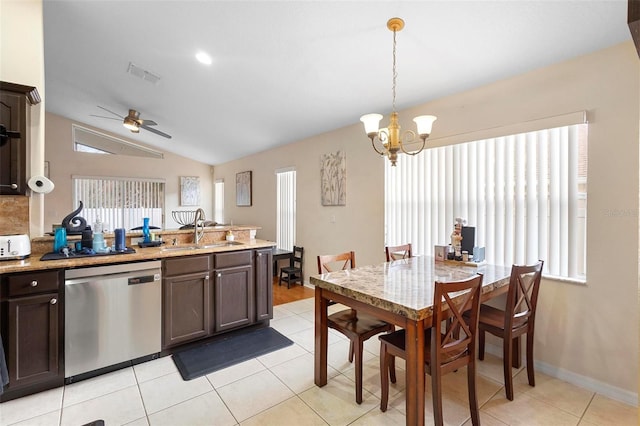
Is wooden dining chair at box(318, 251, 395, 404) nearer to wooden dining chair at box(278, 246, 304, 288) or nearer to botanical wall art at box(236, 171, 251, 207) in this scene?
wooden dining chair at box(278, 246, 304, 288)

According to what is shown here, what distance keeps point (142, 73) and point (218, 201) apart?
4815 millimetres

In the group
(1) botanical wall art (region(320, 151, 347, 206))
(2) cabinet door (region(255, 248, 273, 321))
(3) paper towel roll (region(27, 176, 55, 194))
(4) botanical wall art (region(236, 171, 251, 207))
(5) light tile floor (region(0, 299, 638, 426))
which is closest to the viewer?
(5) light tile floor (region(0, 299, 638, 426))

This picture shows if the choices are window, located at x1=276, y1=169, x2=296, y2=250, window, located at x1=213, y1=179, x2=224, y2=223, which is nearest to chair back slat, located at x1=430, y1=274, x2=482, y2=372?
window, located at x1=276, y1=169, x2=296, y2=250

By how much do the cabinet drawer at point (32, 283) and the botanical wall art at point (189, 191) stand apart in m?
5.88

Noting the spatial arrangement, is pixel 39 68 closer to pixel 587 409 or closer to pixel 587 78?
pixel 587 78

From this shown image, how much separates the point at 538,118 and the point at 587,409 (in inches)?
85.5

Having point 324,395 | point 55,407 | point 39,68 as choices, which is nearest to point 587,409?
point 324,395

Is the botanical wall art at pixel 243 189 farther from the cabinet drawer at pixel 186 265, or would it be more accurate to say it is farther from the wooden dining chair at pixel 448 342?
the wooden dining chair at pixel 448 342

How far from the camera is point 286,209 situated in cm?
538

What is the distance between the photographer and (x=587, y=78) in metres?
2.16

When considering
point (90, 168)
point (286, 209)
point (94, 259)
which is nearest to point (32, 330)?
point (94, 259)

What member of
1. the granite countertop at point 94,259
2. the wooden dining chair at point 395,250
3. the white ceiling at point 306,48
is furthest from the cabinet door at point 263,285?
the white ceiling at point 306,48

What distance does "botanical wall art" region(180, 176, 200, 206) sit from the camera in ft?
25.0

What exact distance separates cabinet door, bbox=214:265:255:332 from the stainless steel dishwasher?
530 mm
